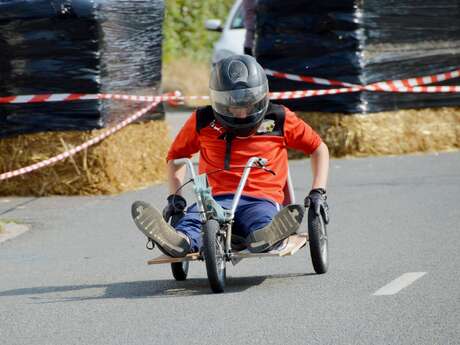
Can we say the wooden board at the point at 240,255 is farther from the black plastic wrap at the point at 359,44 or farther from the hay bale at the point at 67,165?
the black plastic wrap at the point at 359,44

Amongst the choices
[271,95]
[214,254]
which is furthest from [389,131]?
[214,254]

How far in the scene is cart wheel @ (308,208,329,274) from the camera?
27.8 feet

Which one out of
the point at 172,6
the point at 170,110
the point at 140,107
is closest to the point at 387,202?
the point at 140,107

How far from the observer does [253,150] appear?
8.86 metres

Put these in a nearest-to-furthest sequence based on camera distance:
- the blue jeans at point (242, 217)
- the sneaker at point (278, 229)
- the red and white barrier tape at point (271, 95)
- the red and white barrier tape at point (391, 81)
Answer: the sneaker at point (278, 229) < the blue jeans at point (242, 217) < the red and white barrier tape at point (271, 95) < the red and white barrier tape at point (391, 81)

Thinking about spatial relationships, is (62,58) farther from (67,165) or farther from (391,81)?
(391,81)

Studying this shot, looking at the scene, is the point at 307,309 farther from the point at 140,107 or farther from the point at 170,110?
the point at 170,110

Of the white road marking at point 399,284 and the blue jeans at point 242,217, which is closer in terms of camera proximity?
the white road marking at point 399,284

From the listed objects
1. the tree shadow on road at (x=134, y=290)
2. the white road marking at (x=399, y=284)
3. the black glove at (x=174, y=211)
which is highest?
the black glove at (x=174, y=211)

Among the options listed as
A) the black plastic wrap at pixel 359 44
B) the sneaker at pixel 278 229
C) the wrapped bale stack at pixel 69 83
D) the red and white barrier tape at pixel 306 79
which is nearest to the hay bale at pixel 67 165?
the wrapped bale stack at pixel 69 83

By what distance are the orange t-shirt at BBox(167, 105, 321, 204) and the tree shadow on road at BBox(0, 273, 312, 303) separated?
22.8 inches

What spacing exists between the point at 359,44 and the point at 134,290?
298 inches

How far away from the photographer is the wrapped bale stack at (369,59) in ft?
51.4

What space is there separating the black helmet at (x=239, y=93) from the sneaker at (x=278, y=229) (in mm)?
771
